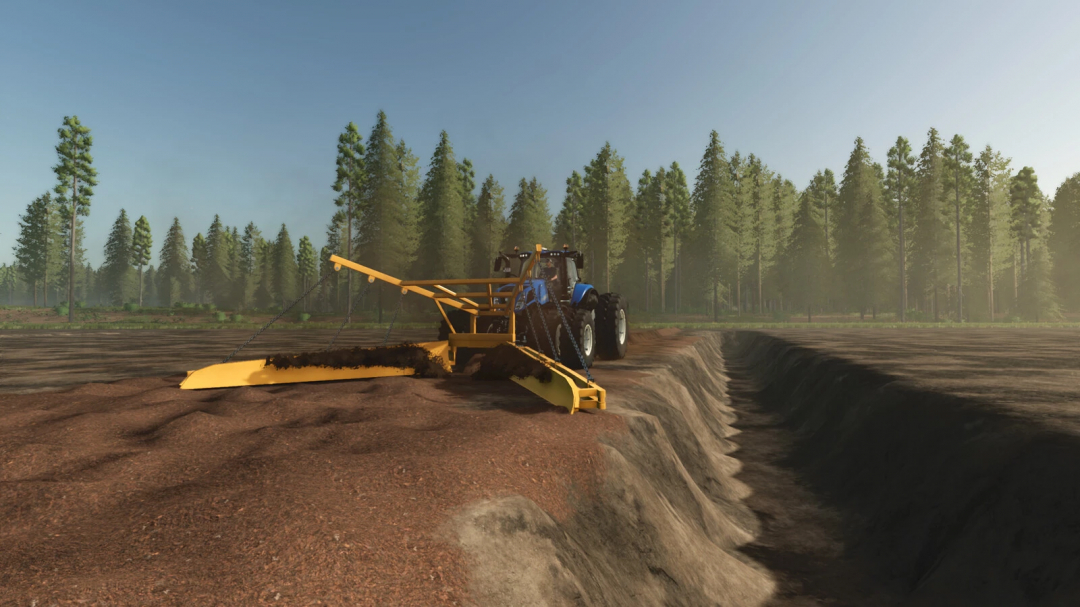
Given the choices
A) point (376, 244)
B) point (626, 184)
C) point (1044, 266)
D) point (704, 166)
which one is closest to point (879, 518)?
point (376, 244)

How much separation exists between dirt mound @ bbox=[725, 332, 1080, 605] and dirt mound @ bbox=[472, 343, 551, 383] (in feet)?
13.9

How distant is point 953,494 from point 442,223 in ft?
150

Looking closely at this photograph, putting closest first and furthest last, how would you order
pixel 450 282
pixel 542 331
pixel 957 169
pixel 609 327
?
pixel 450 282, pixel 542 331, pixel 609 327, pixel 957 169

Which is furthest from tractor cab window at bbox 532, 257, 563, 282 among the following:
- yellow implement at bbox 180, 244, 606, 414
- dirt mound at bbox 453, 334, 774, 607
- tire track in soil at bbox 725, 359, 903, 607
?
tire track in soil at bbox 725, 359, 903, 607

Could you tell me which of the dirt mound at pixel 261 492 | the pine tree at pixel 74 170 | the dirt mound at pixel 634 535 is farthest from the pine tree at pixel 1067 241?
the pine tree at pixel 74 170

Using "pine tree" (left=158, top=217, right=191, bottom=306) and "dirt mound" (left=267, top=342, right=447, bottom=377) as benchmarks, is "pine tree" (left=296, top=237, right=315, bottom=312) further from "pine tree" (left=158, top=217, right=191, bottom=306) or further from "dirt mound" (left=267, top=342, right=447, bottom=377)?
Answer: "dirt mound" (left=267, top=342, right=447, bottom=377)

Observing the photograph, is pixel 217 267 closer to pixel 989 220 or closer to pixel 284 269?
pixel 284 269

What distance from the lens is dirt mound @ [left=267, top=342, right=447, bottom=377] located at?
8398mm

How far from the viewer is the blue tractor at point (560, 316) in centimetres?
1119

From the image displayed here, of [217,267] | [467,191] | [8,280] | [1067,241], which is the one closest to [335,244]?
[467,191]

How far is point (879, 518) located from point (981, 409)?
1.76 meters

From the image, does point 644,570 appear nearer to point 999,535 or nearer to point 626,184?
point 999,535

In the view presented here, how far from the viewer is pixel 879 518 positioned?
5.62m

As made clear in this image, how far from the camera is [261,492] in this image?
11.1 ft
